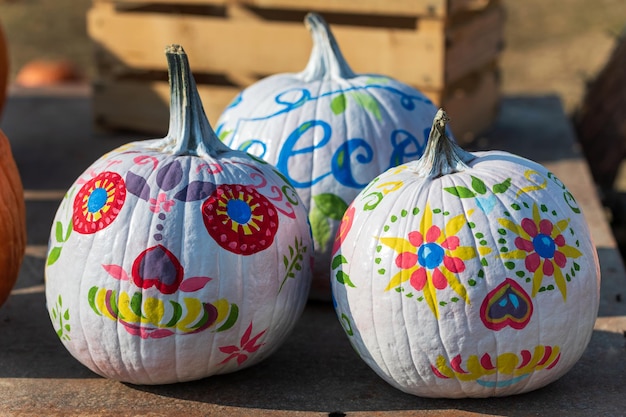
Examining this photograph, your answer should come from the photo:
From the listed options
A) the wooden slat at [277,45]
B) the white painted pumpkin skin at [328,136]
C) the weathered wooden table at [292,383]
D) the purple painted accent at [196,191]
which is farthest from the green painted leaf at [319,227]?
the wooden slat at [277,45]

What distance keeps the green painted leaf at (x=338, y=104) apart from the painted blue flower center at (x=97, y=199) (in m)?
0.94

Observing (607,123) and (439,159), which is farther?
(607,123)

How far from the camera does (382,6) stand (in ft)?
16.1

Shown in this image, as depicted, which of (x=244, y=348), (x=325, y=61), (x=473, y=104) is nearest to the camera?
(x=244, y=348)

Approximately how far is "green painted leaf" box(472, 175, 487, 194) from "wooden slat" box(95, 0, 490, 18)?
2.25m

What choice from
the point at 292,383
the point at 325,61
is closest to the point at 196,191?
the point at 292,383

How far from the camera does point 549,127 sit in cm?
579

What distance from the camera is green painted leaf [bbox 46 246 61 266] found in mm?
2745

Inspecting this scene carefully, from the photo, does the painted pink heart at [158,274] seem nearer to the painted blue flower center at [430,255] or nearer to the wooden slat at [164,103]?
the painted blue flower center at [430,255]

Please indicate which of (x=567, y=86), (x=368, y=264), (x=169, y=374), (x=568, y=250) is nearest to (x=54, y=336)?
(x=169, y=374)

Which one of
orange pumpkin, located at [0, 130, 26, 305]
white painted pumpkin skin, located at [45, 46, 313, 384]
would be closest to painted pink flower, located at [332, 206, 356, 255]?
white painted pumpkin skin, located at [45, 46, 313, 384]

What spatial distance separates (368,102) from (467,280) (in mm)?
1017

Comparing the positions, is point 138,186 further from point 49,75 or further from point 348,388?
point 49,75

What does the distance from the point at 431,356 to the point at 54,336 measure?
134 centimetres
